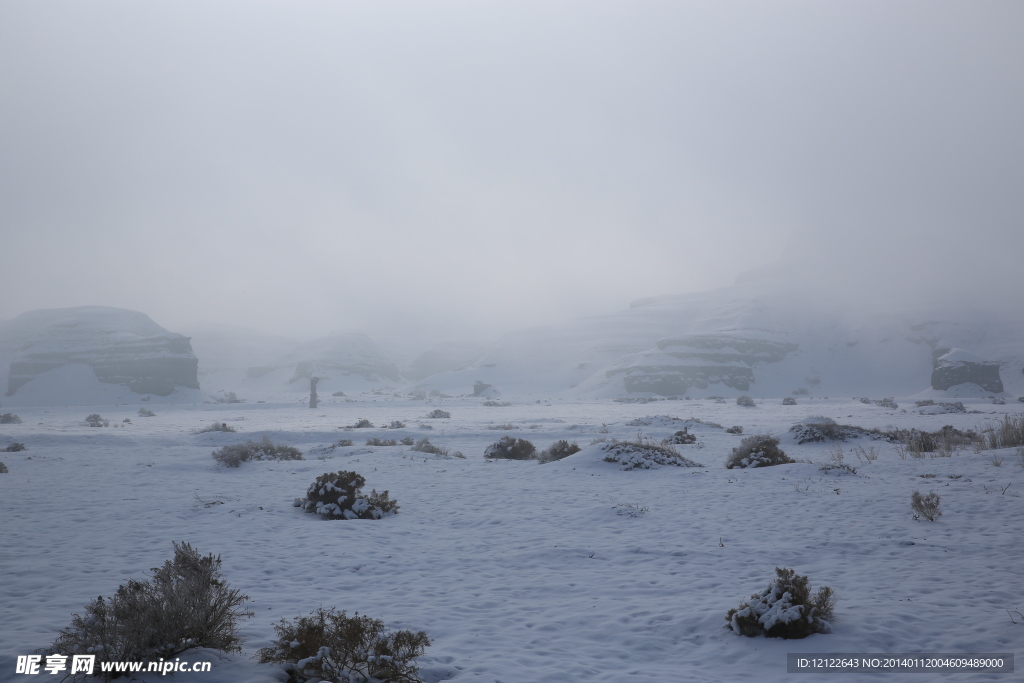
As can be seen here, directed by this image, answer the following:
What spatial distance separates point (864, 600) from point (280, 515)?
33.3 feet

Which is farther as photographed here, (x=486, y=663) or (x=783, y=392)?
(x=783, y=392)

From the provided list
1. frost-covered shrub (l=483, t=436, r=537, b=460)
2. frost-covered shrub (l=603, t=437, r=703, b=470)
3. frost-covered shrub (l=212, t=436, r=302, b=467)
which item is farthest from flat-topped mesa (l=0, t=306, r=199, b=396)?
frost-covered shrub (l=603, t=437, r=703, b=470)

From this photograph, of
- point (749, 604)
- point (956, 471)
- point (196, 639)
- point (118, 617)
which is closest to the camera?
point (118, 617)

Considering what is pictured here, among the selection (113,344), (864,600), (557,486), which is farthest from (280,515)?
(113,344)

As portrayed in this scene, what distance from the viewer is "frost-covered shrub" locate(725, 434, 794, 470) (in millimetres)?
16078

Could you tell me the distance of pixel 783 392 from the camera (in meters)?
83.9

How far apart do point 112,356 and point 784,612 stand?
89364 millimetres

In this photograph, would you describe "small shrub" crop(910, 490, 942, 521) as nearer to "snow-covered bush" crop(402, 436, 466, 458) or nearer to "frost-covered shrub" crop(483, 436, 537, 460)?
"frost-covered shrub" crop(483, 436, 537, 460)

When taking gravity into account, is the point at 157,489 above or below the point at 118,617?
below

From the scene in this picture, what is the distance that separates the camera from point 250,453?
1923cm

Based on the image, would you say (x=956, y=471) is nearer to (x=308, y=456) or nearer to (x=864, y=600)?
(x=864, y=600)

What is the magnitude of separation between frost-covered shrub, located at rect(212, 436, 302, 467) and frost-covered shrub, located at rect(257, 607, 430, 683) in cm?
1421

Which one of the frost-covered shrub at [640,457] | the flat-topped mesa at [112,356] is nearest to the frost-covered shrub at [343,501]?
the frost-covered shrub at [640,457]

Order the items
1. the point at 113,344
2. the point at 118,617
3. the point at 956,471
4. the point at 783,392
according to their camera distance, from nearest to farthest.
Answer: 1. the point at 118,617
2. the point at 956,471
3. the point at 113,344
4. the point at 783,392
